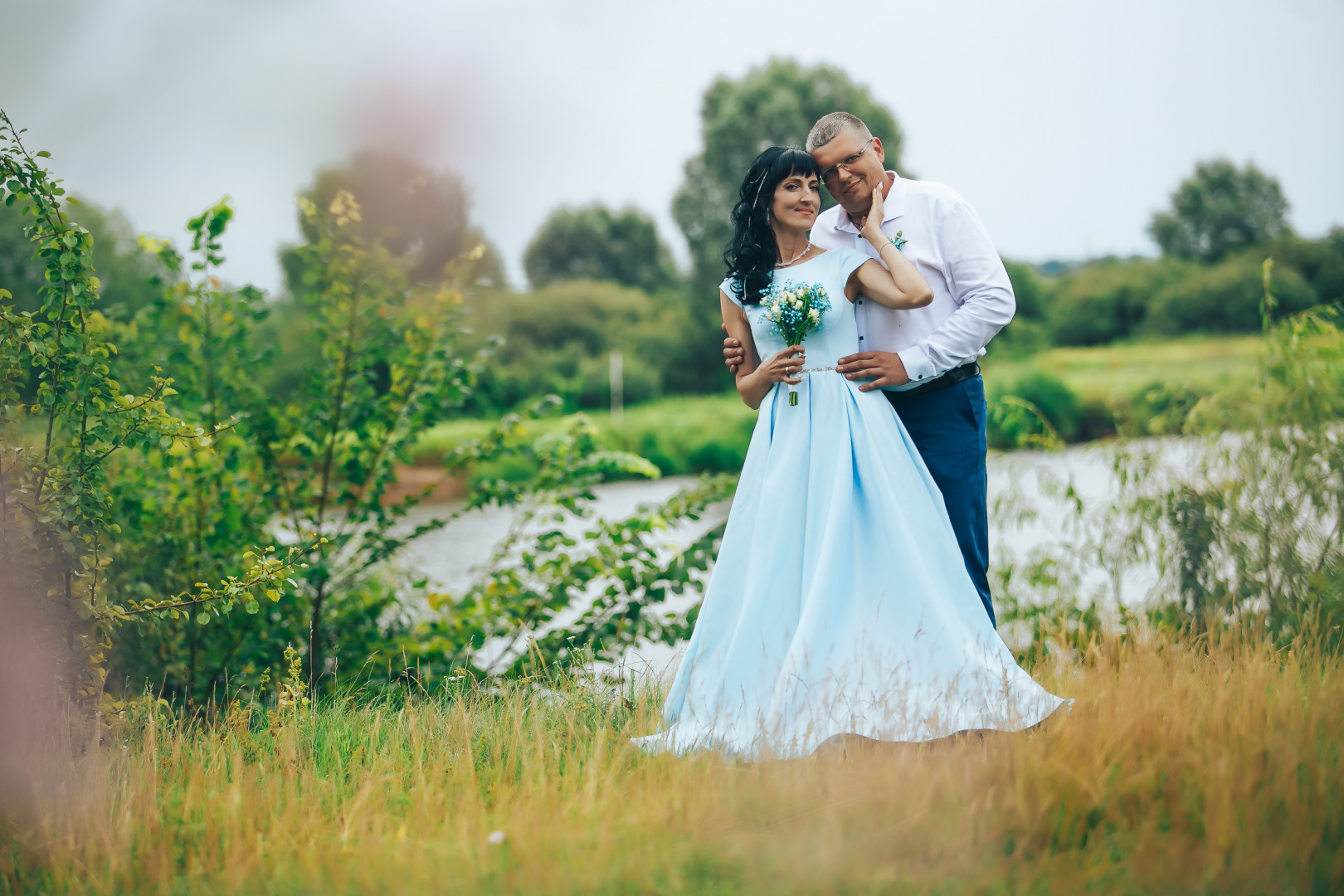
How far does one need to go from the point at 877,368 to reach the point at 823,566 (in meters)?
0.73

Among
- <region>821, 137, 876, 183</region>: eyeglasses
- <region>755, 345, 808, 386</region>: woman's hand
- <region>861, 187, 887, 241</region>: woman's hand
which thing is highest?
<region>821, 137, 876, 183</region>: eyeglasses

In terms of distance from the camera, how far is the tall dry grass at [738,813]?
5.96 feet

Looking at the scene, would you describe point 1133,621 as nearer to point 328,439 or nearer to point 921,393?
point 921,393

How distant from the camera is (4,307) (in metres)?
2.74

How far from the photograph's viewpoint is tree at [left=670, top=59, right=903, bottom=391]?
25.8 m

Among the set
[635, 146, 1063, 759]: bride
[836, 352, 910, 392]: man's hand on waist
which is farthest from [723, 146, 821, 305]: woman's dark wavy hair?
[836, 352, 910, 392]: man's hand on waist

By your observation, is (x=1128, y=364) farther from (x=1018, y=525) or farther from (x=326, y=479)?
(x=326, y=479)

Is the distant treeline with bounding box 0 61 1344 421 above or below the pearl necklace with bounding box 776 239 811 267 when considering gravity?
above

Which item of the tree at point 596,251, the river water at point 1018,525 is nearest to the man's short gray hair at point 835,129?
the river water at point 1018,525

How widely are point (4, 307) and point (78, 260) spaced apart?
0.86ft

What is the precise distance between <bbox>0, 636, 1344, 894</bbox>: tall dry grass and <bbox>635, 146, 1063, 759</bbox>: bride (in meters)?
0.23

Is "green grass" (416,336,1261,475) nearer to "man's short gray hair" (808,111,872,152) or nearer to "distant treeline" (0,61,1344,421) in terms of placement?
"distant treeline" (0,61,1344,421)

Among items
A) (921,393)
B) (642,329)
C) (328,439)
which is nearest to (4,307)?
(328,439)

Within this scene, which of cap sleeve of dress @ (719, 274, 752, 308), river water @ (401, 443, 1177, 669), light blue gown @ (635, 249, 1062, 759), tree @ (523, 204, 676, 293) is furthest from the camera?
tree @ (523, 204, 676, 293)
